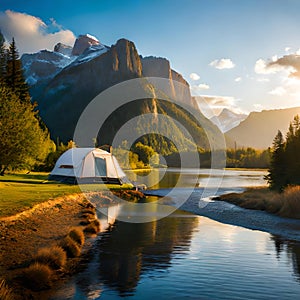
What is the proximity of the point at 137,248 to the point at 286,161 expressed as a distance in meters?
37.7

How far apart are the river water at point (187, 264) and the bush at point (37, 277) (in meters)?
0.62

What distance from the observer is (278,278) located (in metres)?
13.8

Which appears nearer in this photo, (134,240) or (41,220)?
(134,240)

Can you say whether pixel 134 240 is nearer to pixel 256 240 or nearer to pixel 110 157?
pixel 256 240

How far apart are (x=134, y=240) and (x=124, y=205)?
16.4 meters

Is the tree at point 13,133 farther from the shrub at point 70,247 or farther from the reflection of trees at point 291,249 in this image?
the reflection of trees at point 291,249

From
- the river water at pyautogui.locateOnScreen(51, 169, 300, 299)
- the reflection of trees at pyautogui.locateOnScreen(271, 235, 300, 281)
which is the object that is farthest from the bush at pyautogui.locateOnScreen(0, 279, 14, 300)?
the reflection of trees at pyautogui.locateOnScreen(271, 235, 300, 281)

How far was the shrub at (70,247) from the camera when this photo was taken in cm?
1620


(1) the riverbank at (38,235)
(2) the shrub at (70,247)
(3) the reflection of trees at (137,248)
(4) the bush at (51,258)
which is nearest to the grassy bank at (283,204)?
(3) the reflection of trees at (137,248)

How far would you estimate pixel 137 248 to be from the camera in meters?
18.2

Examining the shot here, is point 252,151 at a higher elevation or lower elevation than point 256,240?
higher

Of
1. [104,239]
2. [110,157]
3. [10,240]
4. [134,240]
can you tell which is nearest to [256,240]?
[134,240]

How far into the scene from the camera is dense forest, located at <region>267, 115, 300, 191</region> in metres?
47.8

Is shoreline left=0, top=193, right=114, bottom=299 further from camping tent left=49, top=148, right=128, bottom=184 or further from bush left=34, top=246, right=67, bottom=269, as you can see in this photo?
camping tent left=49, top=148, right=128, bottom=184
